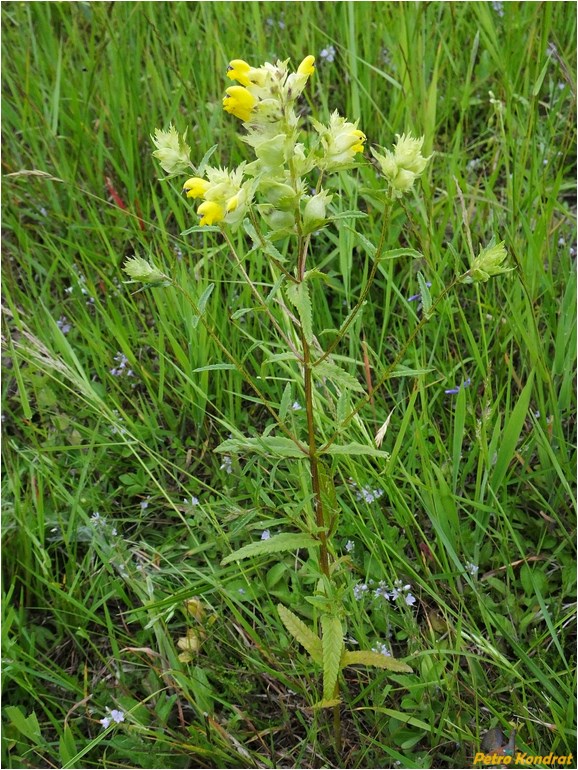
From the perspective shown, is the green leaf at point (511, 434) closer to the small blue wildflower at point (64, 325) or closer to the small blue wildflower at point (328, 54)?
the small blue wildflower at point (64, 325)

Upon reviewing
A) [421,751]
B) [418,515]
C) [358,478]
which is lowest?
[421,751]

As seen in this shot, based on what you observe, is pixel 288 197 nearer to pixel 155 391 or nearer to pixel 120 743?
pixel 155 391

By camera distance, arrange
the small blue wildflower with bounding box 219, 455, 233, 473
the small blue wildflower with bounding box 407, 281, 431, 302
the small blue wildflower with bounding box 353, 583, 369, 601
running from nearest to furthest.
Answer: the small blue wildflower with bounding box 353, 583, 369, 601, the small blue wildflower with bounding box 219, 455, 233, 473, the small blue wildflower with bounding box 407, 281, 431, 302

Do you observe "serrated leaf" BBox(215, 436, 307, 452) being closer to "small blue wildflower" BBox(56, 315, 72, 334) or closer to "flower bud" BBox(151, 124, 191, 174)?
"flower bud" BBox(151, 124, 191, 174)

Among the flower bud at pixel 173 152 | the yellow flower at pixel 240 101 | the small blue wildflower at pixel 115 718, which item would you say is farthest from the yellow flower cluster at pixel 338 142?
the small blue wildflower at pixel 115 718

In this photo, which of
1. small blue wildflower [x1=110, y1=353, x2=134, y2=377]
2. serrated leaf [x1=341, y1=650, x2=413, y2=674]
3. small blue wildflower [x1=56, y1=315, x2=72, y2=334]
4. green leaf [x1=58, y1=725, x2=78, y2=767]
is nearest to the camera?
serrated leaf [x1=341, y1=650, x2=413, y2=674]

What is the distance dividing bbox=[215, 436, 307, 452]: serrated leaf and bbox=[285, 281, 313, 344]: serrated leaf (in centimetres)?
27

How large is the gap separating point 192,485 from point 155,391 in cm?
35

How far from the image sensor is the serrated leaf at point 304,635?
1.57 metres

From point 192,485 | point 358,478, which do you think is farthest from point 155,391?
point 358,478

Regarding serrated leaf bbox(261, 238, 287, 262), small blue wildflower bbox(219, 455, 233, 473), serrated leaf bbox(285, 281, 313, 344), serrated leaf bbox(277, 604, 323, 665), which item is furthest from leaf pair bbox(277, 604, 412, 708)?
serrated leaf bbox(261, 238, 287, 262)

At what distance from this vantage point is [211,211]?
1178 mm

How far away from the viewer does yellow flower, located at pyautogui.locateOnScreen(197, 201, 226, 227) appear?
3.84 feet

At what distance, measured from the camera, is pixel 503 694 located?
168 cm
